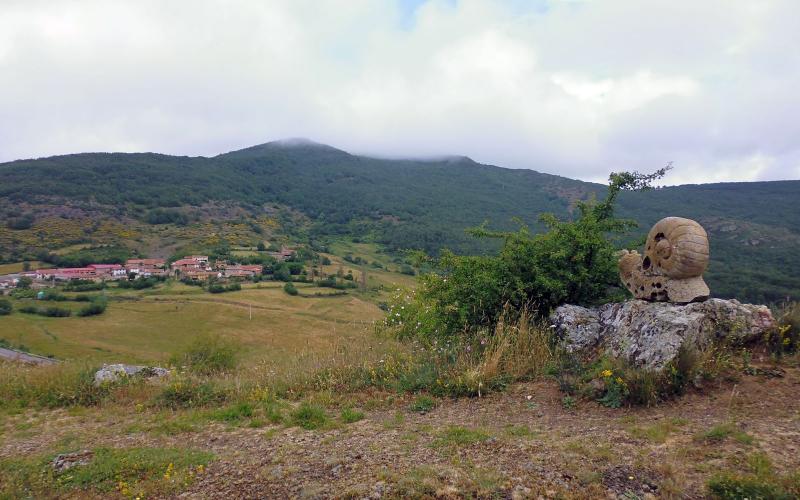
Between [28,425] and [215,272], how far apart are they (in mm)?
59235

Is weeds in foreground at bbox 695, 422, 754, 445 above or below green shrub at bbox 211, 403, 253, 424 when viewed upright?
above

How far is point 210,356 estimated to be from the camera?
34.2ft

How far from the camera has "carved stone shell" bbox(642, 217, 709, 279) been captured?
20.4 feet

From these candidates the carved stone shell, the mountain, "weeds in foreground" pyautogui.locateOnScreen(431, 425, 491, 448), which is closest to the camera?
"weeds in foreground" pyautogui.locateOnScreen(431, 425, 491, 448)

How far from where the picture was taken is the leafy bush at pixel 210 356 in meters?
9.62

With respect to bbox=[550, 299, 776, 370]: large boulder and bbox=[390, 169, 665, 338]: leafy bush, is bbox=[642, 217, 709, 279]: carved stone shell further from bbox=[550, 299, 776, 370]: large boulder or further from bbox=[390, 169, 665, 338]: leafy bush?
bbox=[390, 169, 665, 338]: leafy bush

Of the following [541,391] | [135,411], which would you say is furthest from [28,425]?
[541,391]

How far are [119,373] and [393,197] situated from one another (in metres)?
119

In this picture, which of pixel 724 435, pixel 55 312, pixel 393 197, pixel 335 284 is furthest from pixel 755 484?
pixel 393 197

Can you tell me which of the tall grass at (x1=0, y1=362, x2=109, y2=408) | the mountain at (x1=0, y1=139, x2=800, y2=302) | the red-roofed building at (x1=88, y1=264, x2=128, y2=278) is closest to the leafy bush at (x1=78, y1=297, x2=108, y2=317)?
the red-roofed building at (x1=88, y1=264, x2=128, y2=278)

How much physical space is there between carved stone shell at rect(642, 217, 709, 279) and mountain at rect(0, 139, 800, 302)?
1045 inches

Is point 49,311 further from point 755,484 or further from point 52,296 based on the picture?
point 755,484

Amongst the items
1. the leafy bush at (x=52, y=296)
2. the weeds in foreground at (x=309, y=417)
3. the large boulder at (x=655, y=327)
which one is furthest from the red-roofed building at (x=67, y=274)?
the large boulder at (x=655, y=327)

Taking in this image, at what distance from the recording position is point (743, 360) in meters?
5.49
